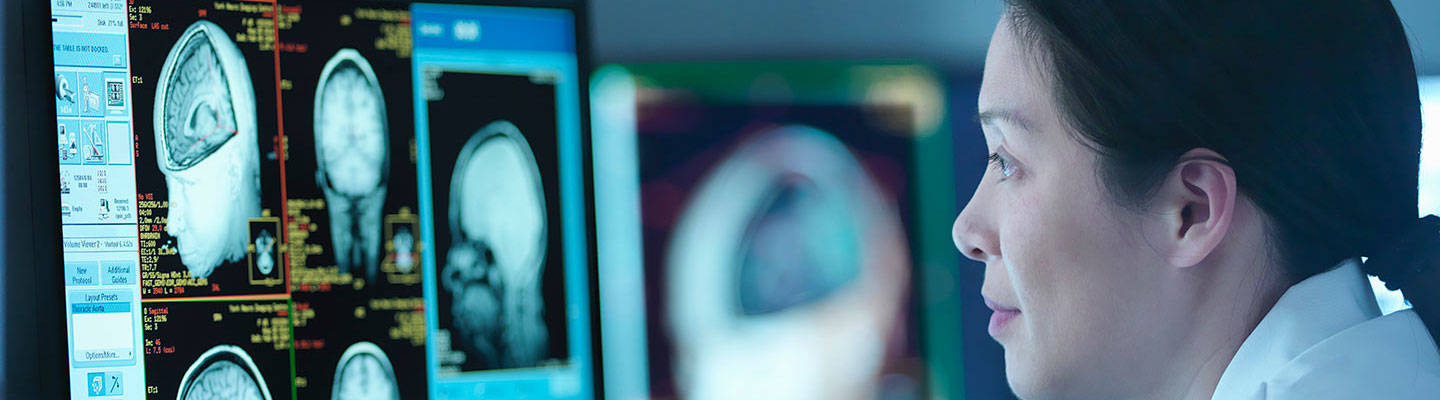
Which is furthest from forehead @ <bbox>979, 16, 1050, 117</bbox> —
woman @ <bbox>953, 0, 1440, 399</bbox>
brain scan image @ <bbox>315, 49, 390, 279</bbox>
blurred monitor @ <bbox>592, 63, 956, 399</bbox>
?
blurred monitor @ <bbox>592, 63, 956, 399</bbox>

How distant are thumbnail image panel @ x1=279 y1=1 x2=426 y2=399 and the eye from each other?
491 millimetres

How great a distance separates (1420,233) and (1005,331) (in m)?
0.26

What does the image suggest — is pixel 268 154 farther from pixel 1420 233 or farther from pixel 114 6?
pixel 1420 233

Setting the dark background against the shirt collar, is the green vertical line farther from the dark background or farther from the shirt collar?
the shirt collar

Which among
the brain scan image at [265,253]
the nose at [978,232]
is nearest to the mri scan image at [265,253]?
the brain scan image at [265,253]

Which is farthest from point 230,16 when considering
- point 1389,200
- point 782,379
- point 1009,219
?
point 782,379

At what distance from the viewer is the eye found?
85 centimetres

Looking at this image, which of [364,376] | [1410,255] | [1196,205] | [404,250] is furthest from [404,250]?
[1410,255]

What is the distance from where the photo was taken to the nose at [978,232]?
2.80ft

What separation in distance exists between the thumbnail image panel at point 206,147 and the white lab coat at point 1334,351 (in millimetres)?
729

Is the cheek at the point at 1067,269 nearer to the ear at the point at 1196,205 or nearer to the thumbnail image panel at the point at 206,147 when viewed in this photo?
the ear at the point at 1196,205

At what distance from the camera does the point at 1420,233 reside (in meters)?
0.75

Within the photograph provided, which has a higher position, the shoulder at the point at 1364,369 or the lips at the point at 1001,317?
the lips at the point at 1001,317

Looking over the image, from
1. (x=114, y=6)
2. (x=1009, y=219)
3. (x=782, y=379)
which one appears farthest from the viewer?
(x=782, y=379)
